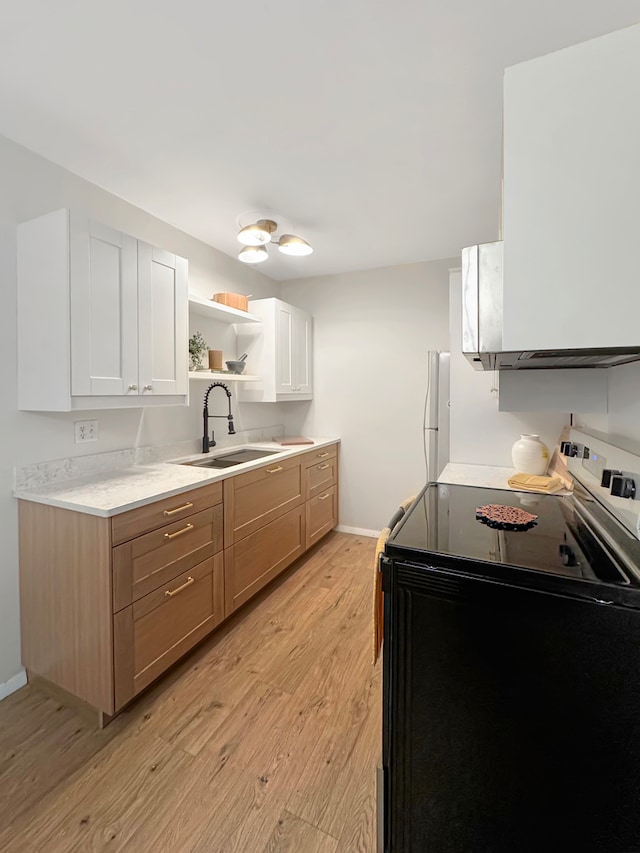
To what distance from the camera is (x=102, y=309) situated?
1760mm

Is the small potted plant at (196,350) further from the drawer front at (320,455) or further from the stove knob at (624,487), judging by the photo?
the stove knob at (624,487)

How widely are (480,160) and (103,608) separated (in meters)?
2.56

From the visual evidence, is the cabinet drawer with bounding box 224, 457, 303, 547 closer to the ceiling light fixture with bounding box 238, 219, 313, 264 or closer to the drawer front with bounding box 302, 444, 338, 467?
the drawer front with bounding box 302, 444, 338, 467

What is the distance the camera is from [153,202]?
7.34 ft

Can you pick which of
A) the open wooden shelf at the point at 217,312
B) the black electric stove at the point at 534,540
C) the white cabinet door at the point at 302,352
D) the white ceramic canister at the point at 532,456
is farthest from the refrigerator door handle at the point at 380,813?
the white cabinet door at the point at 302,352

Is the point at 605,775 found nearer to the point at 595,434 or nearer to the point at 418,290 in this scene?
the point at 595,434

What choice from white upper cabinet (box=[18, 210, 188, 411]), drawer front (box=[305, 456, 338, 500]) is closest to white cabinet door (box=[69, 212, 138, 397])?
white upper cabinet (box=[18, 210, 188, 411])

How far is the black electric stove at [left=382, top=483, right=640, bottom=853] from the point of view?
33.3 inches

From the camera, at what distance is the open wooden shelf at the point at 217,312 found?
8.02 feet

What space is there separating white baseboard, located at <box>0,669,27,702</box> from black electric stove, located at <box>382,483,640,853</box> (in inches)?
67.1

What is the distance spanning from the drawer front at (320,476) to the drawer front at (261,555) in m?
0.20

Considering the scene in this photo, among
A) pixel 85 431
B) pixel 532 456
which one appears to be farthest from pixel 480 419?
pixel 85 431

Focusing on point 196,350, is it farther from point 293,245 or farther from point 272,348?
point 293,245

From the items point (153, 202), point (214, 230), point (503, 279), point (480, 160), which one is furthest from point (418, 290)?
point (503, 279)
